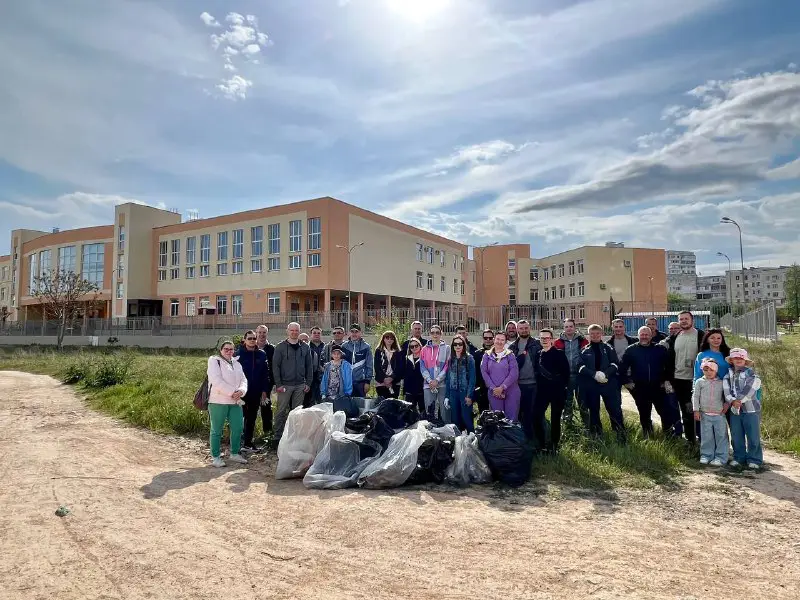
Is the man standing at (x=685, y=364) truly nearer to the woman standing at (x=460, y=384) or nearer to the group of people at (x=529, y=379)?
the group of people at (x=529, y=379)

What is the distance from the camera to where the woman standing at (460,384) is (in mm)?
7426

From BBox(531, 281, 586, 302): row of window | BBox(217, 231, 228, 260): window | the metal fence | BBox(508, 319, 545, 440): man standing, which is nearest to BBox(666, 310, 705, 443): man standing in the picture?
BBox(508, 319, 545, 440): man standing

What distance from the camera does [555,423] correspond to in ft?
24.1

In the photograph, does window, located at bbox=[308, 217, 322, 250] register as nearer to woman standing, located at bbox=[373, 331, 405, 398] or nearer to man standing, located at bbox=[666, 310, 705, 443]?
woman standing, located at bbox=[373, 331, 405, 398]

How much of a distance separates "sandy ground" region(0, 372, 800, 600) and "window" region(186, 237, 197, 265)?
41874 mm

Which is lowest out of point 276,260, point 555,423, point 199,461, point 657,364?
point 199,461

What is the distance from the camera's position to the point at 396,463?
5891 millimetres

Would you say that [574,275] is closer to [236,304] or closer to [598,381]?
[236,304]

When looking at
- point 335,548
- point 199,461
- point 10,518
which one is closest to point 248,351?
point 199,461

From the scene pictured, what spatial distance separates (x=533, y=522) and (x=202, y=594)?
9.15 ft

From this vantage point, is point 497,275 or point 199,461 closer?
point 199,461

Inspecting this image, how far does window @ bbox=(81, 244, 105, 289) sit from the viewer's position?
5309cm

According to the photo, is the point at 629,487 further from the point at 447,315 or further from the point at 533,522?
the point at 447,315

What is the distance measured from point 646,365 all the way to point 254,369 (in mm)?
5609
